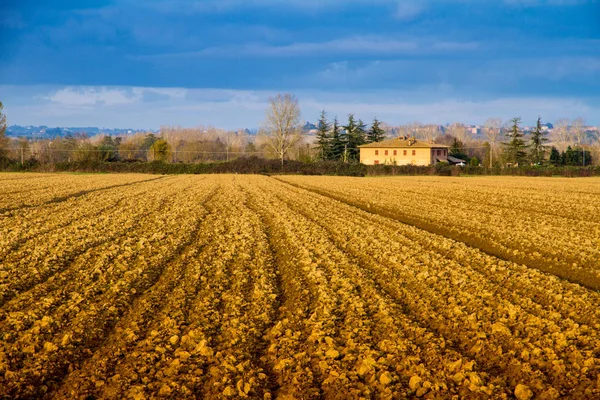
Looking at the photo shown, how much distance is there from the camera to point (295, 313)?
23.0 ft

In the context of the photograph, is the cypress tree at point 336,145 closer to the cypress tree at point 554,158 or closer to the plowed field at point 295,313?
the cypress tree at point 554,158

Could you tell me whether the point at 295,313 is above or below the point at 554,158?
below

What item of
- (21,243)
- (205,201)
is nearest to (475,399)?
(21,243)

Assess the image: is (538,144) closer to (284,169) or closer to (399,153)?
(399,153)

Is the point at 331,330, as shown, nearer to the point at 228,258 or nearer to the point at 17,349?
the point at 17,349

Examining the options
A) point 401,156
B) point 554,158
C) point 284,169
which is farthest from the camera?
point 554,158

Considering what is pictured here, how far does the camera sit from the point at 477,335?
20.5 ft

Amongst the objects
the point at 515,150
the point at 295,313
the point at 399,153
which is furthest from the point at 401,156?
the point at 295,313

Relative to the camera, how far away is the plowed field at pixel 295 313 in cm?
500

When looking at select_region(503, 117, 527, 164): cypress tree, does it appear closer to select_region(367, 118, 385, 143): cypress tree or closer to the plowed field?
select_region(367, 118, 385, 143): cypress tree

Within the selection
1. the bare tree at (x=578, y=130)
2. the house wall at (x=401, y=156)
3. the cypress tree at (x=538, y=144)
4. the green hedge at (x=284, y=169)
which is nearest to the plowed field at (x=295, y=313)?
the green hedge at (x=284, y=169)

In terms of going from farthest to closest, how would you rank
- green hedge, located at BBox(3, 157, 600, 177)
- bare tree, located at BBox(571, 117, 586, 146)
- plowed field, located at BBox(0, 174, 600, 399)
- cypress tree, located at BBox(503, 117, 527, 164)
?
bare tree, located at BBox(571, 117, 586, 146)
cypress tree, located at BBox(503, 117, 527, 164)
green hedge, located at BBox(3, 157, 600, 177)
plowed field, located at BBox(0, 174, 600, 399)

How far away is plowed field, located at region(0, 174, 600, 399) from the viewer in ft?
16.4

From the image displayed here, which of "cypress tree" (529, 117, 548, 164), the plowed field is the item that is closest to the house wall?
"cypress tree" (529, 117, 548, 164)
